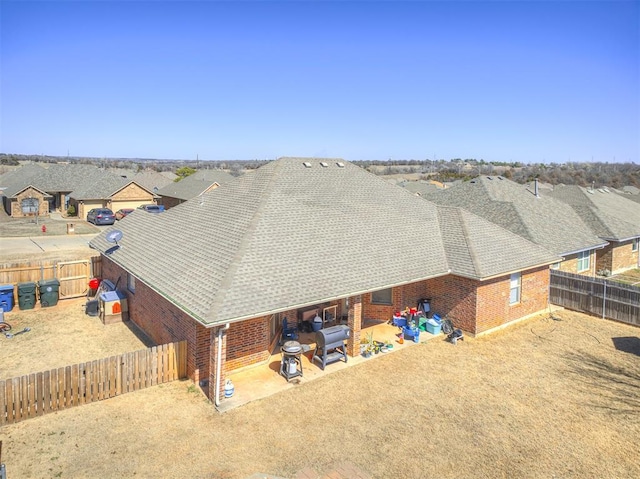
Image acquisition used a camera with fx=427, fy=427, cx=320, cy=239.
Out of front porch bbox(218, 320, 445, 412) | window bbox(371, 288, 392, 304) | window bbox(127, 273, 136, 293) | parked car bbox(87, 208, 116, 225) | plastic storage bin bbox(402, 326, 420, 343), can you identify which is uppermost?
parked car bbox(87, 208, 116, 225)

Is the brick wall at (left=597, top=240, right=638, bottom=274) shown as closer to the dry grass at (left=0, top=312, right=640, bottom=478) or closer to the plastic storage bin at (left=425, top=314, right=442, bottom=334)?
the dry grass at (left=0, top=312, right=640, bottom=478)

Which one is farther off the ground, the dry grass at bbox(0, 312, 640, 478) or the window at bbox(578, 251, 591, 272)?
the window at bbox(578, 251, 591, 272)

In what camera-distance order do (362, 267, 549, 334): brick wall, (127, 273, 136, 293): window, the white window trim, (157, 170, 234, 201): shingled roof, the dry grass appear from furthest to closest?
(157, 170, 234, 201): shingled roof → the white window trim → (127, 273, 136, 293): window → (362, 267, 549, 334): brick wall → the dry grass

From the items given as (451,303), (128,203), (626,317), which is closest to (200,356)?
(451,303)

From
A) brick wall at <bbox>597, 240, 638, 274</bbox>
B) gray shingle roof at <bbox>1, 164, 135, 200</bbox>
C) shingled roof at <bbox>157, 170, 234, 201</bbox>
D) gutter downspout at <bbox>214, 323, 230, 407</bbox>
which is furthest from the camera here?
shingled roof at <bbox>157, 170, 234, 201</bbox>

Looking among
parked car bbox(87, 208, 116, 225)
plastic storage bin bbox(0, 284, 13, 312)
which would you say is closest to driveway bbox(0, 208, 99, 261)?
parked car bbox(87, 208, 116, 225)

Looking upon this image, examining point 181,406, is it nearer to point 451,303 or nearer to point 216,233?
point 216,233

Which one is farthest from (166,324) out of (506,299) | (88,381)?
(506,299)

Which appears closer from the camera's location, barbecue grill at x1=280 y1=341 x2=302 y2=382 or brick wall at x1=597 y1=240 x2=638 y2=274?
barbecue grill at x1=280 y1=341 x2=302 y2=382
